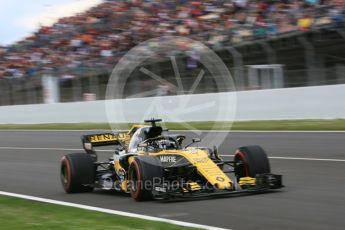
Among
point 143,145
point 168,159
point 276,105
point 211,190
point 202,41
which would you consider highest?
point 202,41

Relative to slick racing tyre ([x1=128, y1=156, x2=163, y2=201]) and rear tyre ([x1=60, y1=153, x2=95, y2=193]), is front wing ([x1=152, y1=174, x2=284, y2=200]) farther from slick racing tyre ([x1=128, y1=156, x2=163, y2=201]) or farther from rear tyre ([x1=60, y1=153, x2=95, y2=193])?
rear tyre ([x1=60, y1=153, x2=95, y2=193])

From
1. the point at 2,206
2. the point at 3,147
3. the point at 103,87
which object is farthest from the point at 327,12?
the point at 2,206

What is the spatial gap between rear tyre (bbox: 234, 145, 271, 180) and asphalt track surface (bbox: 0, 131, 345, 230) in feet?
1.46

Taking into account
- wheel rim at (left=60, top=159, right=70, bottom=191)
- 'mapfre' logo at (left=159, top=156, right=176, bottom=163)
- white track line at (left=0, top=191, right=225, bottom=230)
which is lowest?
white track line at (left=0, top=191, right=225, bottom=230)

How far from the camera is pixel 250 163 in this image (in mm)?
8195

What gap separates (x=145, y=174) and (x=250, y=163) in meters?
1.53

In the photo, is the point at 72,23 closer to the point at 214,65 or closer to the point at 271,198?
the point at 214,65

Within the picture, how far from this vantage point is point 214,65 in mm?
9648

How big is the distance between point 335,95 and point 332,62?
38.8 inches

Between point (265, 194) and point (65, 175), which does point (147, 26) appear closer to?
point (65, 175)

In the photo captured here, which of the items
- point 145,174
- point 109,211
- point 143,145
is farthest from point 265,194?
point 109,211

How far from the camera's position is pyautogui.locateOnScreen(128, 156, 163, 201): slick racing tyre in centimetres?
750

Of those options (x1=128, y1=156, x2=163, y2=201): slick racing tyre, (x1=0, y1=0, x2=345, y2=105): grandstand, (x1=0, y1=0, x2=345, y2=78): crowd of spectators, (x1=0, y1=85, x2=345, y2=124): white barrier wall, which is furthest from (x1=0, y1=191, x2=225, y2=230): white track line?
(x1=0, y1=0, x2=345, y2=78): crowd of spectators

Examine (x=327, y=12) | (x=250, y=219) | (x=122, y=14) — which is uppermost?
(x=122, y=14)
